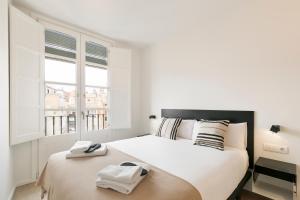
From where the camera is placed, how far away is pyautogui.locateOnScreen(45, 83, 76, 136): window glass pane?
9.52 feet

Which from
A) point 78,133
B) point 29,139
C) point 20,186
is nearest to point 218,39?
point 78,133

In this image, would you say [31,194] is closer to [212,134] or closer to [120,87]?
[120,87]

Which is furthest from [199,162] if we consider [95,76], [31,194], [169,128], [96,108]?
[95,76]

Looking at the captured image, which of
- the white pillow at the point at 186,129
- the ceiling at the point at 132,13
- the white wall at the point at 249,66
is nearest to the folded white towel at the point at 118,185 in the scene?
the white pillow at the point at 186,129

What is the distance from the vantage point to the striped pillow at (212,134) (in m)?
2.21

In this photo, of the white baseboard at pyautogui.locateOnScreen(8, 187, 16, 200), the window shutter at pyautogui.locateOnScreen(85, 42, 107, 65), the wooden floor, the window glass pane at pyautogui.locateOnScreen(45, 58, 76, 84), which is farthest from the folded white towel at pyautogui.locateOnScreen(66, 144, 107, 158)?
the window shutter at pyautogui.locateOnScreen(85, 42, 107, 65)

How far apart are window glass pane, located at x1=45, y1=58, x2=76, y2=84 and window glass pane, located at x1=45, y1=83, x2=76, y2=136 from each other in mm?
122

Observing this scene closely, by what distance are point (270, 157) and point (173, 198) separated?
1835 millimetres

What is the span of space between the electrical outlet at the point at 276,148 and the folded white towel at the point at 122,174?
6.17 ft

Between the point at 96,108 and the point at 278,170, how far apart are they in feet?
10.2

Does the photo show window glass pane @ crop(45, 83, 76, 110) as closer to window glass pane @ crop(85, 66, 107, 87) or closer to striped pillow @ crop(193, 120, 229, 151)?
window glass pane @ crop(85, 66, 107, 87)

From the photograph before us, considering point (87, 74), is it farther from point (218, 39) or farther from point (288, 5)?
point (288, 5)

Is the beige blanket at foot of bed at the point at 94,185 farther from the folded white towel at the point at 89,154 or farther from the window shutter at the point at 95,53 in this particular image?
the window shutter at the point at 95,53

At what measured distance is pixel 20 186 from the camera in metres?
2.47
